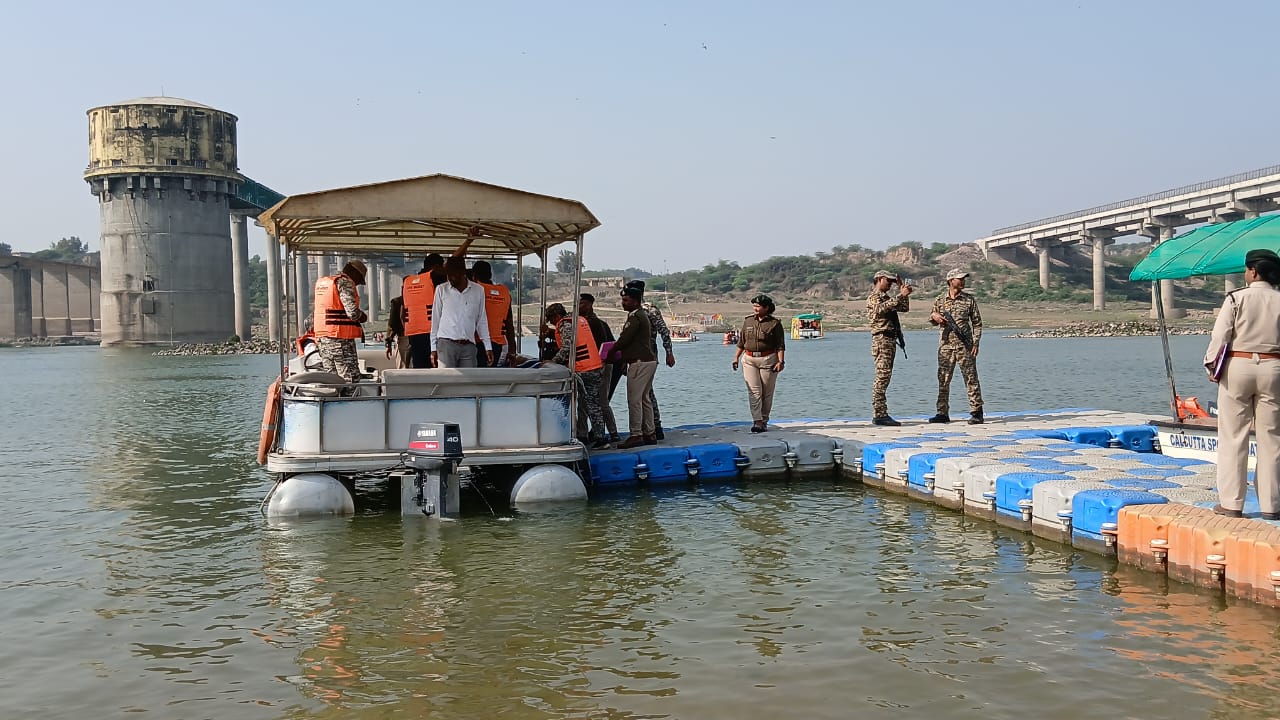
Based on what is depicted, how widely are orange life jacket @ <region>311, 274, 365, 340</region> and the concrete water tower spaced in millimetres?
82226

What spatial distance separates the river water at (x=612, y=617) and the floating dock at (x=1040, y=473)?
239 millimetres

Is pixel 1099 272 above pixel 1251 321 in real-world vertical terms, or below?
above

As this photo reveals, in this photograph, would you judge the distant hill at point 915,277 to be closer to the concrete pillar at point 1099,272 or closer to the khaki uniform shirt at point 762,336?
the concrete pillar at point 1099,272

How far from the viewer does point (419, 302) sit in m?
13.1

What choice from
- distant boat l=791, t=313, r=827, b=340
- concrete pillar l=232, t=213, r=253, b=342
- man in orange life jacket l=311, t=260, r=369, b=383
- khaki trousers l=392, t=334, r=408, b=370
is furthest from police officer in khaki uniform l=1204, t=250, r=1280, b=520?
distant boat l=791, t=313, r=827, b=340

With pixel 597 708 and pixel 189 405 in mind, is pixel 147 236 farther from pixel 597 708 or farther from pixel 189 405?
pixel 597 708

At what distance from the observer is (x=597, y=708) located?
6.59 m

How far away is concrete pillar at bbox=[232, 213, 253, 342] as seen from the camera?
9838 cm

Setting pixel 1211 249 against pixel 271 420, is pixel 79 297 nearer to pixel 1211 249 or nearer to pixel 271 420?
pixel 271 420

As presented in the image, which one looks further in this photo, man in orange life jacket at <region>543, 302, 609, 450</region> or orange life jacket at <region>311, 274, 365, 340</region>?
man in orange life jacket at <region>543, 302, 609, 450</region>

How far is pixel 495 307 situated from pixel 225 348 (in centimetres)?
8206

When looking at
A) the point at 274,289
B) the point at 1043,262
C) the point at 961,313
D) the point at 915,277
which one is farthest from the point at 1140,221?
the point at 961,313

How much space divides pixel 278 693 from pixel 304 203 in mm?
6030

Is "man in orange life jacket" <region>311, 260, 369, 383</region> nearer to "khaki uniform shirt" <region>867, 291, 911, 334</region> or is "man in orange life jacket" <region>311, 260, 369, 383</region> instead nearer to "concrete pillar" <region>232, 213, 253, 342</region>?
"khaki uniform shirt" <region>867, 291, 911, 334</region>
